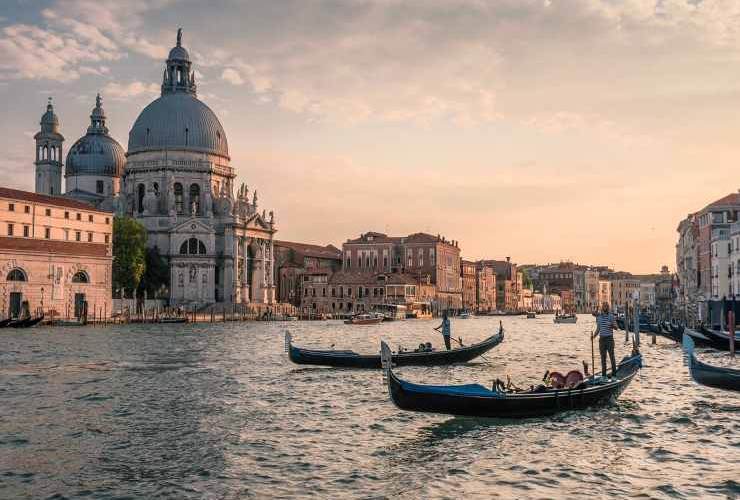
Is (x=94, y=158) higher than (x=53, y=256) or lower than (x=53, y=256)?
higher

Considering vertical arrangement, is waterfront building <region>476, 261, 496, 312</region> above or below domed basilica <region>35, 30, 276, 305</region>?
below

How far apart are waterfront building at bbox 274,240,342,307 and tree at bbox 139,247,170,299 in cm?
2104

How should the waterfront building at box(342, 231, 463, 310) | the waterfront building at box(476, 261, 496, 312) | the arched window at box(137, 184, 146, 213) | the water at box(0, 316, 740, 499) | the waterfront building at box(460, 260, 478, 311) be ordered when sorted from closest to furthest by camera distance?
the water at box(0, 316, 740, 499) < the arched window at box(137, 184, 146, 213) < the waterfront building at box(342, 231, 463, 310) < the waterfront building at box(460, 260, 478, 311) < the waterfront building at box(476, 261, 496, 312)

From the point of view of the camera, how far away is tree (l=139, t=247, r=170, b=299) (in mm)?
81581

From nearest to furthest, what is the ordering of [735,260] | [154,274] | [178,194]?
1. [735,260]
2. [154,274]
3. [178,194]

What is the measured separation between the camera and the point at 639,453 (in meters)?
13.9


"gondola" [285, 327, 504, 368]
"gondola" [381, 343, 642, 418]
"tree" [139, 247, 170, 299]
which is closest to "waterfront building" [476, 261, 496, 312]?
"tree" [139, 247, 170, 299]

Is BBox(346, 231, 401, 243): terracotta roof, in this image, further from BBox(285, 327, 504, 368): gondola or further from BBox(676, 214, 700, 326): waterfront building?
BBox(285, 327, 504, 368): gondola

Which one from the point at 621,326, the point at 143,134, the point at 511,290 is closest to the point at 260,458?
the point at 621,326

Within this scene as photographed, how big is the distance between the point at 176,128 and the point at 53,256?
35.3m

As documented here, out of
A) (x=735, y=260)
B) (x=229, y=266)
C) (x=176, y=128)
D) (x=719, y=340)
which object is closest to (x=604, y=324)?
(x=719, y=340)

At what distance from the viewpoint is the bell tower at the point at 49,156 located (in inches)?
3686

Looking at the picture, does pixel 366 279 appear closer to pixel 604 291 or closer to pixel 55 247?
pixel 55 247

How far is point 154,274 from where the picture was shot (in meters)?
82.4
